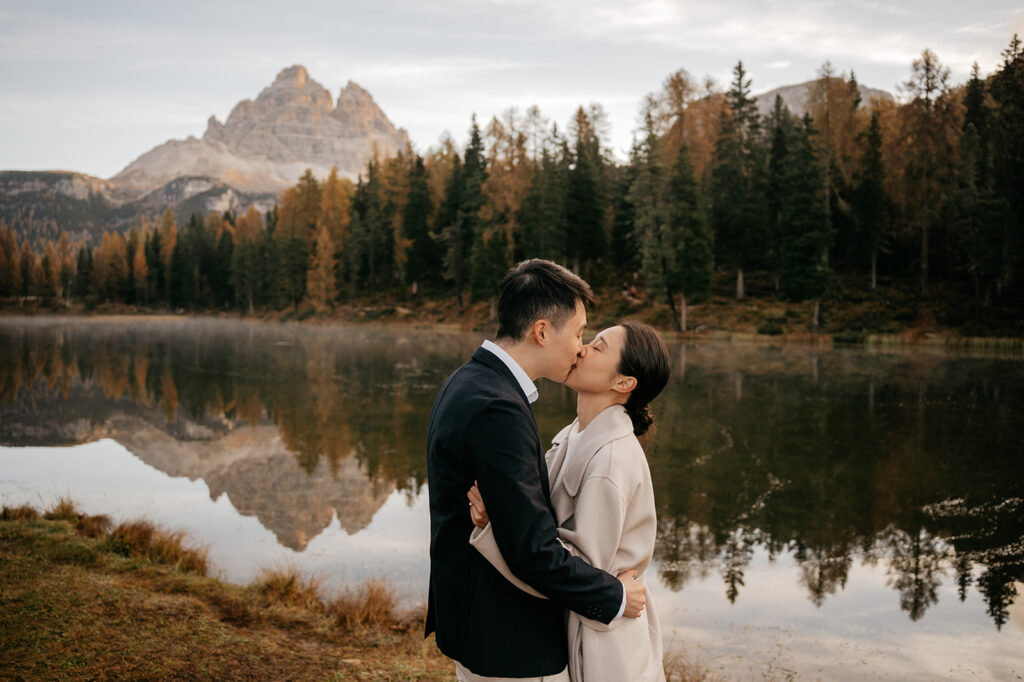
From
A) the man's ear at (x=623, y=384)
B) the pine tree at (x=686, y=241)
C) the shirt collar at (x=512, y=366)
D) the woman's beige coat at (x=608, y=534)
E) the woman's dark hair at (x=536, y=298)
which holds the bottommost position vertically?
the woman's beige coat at (x=608, y=534)

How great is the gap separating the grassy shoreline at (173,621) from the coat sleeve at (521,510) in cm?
298

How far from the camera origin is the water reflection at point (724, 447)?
938cm

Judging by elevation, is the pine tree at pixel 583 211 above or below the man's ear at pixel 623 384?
above

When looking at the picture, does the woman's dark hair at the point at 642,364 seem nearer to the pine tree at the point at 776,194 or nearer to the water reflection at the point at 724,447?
the water reflection at the point at 724,447

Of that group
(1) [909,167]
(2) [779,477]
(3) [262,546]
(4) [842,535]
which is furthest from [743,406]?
(1) [909,167]

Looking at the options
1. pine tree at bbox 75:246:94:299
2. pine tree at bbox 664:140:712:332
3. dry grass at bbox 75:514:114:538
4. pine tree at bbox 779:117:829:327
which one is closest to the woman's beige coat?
dry grass at bbox 75:514:114:538

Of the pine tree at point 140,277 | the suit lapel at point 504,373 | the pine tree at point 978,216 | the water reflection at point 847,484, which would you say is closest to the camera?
the suit lapel at point 504,373

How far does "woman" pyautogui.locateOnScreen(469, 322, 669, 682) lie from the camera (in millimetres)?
2572

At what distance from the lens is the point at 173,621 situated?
5.52 metres

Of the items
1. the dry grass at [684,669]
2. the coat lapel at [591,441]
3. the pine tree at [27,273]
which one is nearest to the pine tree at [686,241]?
the dry grass at [684,669]

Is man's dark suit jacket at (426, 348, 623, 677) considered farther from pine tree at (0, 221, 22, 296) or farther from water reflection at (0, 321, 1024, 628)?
pine tree at (0, 221, 22, 296)

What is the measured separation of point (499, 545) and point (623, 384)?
0.89 meters

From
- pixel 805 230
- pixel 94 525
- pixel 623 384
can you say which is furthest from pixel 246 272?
pixel 623 384

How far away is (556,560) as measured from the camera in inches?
93.7
